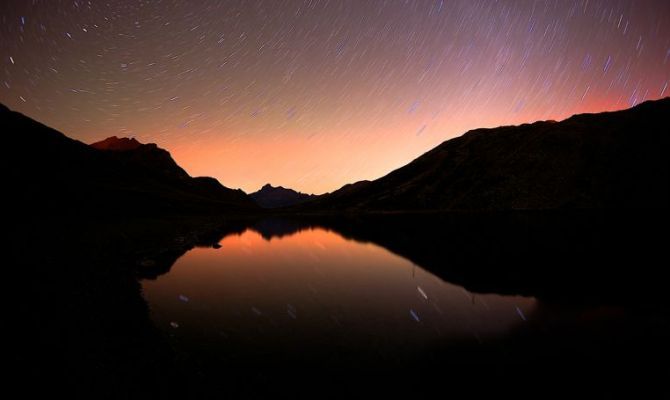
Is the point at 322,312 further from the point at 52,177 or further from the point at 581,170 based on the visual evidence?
the point at 581,170

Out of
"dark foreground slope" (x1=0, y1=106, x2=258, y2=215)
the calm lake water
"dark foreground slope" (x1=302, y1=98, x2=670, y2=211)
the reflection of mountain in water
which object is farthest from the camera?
"dark foreground slope" (x1=302, y1=98, x2=670, y2=211)

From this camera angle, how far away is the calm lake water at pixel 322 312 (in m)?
13.4

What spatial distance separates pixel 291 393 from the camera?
9.59 meters

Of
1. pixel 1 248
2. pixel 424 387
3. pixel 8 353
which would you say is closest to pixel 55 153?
pixel 1 248

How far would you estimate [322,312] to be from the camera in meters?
18.1

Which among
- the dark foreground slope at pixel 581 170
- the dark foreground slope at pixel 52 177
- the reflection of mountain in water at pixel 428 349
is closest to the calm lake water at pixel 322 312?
the reflection of mountain in water at pixel 428 349

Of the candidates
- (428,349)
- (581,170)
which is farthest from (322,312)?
(581,170)

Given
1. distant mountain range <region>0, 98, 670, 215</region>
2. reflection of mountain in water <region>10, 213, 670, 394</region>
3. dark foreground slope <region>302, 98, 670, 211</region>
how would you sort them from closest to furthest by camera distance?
reflection of mountain in water <region>10, 213, 670, 394</region>, distant mountain range <region>0, 98, 670, 215</region>, dark foreground slope <region>302, 98, 670, 211</region>

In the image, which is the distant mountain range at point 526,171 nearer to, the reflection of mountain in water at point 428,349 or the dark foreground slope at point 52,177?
the dark foreground slope at point 52,177

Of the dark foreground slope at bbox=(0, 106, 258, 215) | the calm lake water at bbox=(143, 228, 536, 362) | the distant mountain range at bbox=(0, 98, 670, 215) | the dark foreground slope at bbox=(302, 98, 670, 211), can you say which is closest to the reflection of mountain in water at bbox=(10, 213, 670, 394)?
the calm lake water at bbox=(143, 228, 536, 362)

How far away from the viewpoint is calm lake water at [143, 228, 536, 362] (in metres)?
13.4

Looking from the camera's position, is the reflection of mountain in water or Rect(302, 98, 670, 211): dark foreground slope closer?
the reflection of mountain in water

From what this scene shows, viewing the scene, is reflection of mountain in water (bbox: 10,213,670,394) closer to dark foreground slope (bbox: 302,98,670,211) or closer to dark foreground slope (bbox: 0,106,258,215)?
dark foreground slope (bbox: 0,106,258,215)

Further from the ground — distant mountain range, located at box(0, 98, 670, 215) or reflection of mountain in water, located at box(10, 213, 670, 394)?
distant mountain range, located at box(0, 98, 670, 215)
